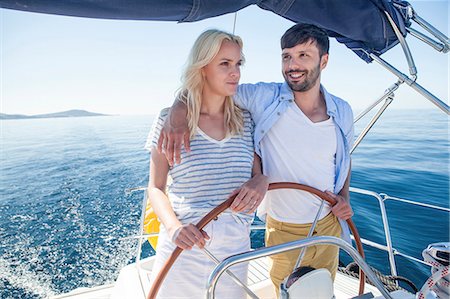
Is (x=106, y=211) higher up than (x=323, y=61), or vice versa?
(x=323, y=61)

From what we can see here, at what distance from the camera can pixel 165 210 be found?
1.10 metres

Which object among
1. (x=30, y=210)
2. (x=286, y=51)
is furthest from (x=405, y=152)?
(x=30, y=210)

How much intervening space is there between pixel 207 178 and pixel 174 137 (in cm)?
20

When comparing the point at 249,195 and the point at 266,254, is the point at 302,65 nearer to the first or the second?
the point at 249,195

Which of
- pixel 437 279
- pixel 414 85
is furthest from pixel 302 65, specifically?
pixel 437 279

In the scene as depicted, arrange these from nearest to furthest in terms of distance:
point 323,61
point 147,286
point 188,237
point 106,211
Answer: point 188,237
point 323,61
point 147,286
point 106,211

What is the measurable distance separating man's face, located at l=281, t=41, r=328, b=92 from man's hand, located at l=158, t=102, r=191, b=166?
0.55 m

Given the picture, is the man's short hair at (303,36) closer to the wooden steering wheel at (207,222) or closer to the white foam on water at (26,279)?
the wooden steering wheel at (207,222)

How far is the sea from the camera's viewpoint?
3.80 metres

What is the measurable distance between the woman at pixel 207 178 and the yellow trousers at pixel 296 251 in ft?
0.87

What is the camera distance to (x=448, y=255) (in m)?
0.84

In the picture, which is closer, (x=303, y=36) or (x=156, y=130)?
(x=156, y=130)

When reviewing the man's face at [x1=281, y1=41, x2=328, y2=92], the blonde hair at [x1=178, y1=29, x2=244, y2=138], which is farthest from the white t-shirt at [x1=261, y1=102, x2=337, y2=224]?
the blonde hair at [x1=178, y1=29, x2=244, y2=138]

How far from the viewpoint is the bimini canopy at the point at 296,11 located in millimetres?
787
